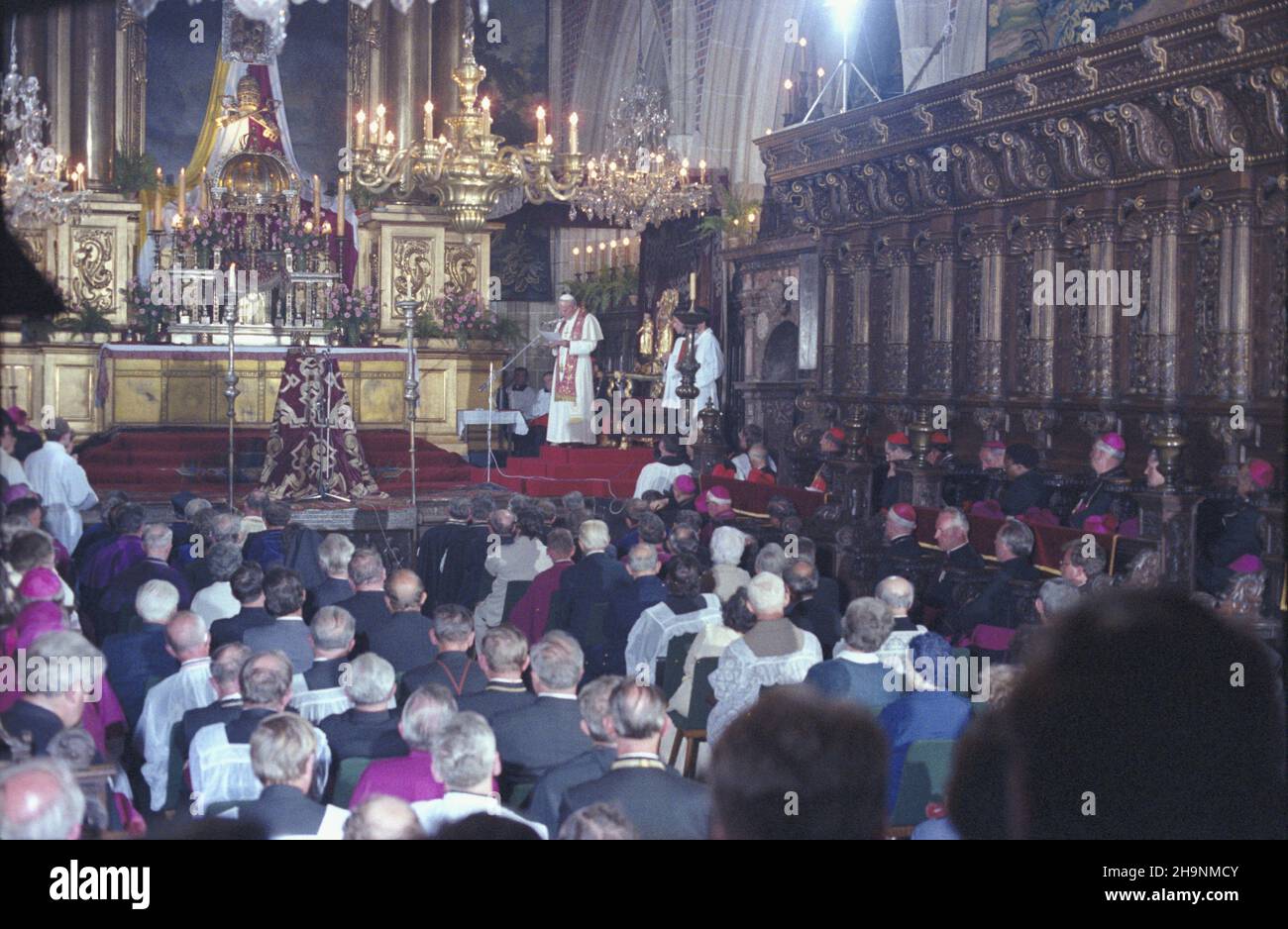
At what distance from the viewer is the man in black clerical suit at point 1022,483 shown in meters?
10.3

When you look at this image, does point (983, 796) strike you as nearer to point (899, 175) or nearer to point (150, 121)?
point (899, 175)

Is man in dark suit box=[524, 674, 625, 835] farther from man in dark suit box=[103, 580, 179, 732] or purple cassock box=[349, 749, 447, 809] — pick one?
man in dark suit box=[103, 580, 179, 732]

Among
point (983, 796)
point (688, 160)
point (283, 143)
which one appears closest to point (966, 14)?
point (688, 160)

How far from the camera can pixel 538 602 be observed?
832 cm

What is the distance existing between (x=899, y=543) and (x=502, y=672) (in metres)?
4.17

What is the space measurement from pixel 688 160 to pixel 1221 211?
9578mm

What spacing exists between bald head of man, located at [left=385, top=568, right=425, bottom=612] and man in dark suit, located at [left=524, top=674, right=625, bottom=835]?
6.64 ft

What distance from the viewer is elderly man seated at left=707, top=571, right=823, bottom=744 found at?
20.1ft

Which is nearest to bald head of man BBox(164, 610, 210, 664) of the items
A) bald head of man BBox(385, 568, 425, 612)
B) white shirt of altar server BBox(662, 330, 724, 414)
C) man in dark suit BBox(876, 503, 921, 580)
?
bald head of man BBox(385, 568, 425, 612)

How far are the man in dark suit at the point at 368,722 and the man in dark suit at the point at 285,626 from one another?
4.05 feet

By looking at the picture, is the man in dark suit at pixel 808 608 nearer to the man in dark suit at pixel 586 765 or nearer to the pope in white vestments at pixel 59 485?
the man in dark suit at pixel 586 765

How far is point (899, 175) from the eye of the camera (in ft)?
43.7

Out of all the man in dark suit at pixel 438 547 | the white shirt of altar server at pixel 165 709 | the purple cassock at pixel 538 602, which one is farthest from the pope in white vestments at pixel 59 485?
the white shirt of altar server at pixel 165 709

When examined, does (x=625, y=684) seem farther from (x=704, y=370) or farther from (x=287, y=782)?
(x=704, y=370)
